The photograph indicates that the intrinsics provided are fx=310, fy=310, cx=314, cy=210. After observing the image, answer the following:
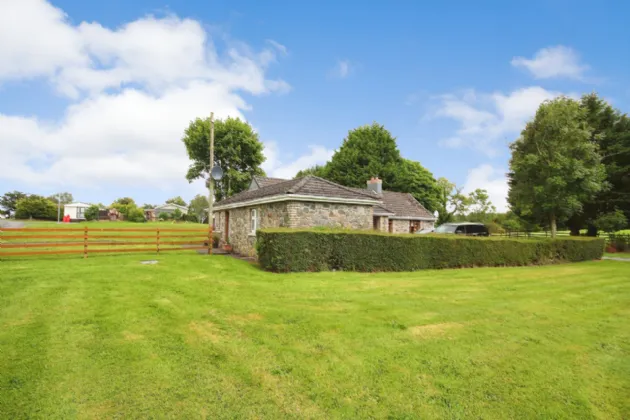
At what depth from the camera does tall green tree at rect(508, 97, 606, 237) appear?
19875 mm

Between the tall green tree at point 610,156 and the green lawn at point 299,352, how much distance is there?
27.4 metres

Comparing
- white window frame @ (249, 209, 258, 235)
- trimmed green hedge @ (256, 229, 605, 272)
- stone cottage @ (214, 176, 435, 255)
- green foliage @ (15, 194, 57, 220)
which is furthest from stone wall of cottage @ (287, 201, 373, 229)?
green foliage @ (15, 194, 57, 220)

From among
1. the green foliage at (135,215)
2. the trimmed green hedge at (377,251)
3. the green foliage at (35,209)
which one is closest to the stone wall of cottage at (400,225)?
the trimmed green hedge at (377,251)

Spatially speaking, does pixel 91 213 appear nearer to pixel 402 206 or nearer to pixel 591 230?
pixel 402 206

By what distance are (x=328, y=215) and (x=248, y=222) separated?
543 cm

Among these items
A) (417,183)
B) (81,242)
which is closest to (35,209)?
(81,242)

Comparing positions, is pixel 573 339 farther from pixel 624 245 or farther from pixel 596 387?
pixel 624 245

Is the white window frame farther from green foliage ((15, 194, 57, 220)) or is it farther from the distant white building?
the distant white building

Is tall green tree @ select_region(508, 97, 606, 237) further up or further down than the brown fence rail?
further up

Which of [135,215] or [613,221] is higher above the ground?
[135,215]

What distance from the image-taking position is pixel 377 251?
13.1 meters

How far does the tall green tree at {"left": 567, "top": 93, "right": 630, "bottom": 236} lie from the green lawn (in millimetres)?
27375

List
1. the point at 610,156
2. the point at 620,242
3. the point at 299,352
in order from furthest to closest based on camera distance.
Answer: the point at 610,156, the point at 620,242, the point at 299,352

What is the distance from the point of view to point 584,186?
19828 mm
